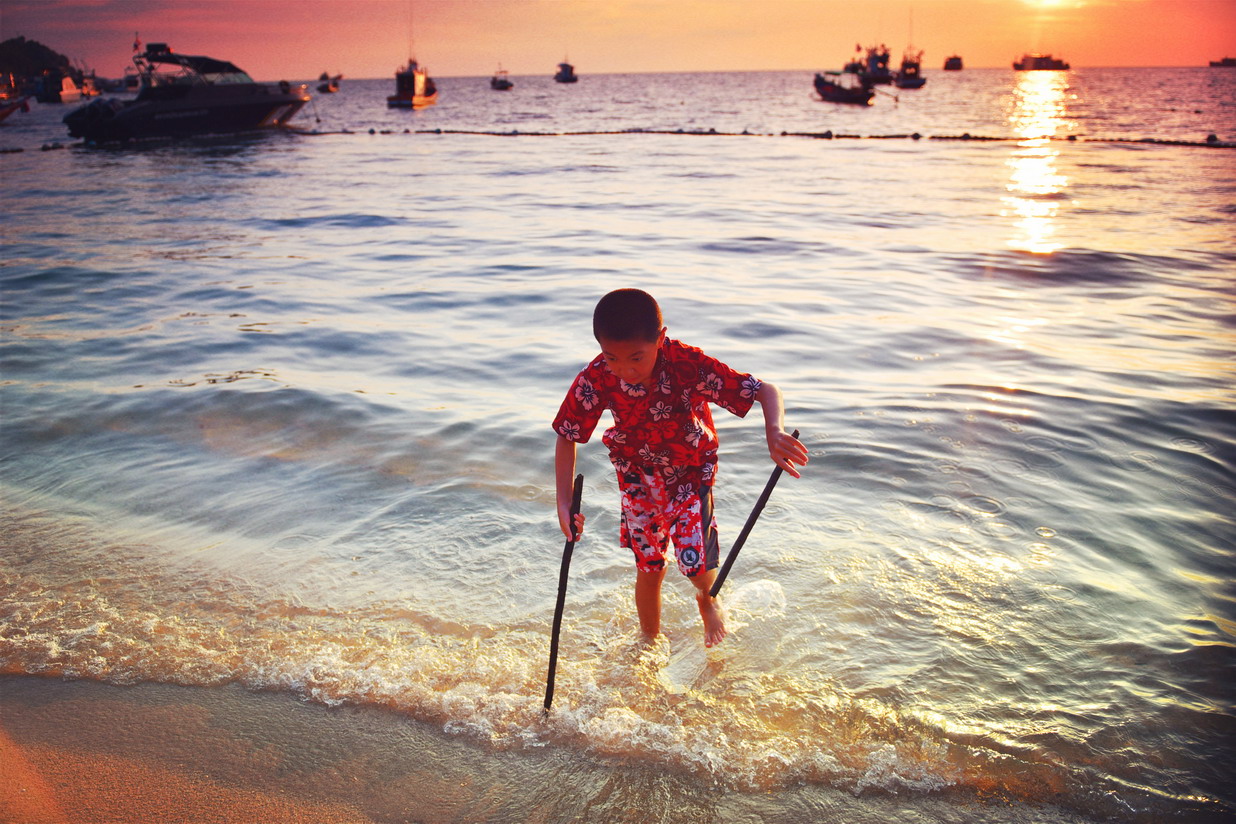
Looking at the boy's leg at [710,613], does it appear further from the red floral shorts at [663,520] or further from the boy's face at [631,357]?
the boy's face at [631,357]

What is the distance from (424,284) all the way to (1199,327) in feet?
30.9

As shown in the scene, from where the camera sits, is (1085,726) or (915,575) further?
(915,575)

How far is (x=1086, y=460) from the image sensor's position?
5.27 meters

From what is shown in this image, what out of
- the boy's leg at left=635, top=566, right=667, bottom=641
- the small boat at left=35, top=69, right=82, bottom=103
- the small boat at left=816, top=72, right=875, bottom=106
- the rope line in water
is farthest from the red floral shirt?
the small boat at left=35, top=69, right=82, bottom=103

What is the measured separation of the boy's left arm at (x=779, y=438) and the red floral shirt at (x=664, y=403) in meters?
0.06

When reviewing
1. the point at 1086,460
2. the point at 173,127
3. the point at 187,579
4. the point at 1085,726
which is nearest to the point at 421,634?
the point at 187,579

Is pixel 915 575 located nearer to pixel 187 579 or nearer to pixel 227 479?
pixel 187 579

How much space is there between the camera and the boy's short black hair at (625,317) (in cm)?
258

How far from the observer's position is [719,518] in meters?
4.62

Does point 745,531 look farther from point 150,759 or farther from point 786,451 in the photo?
point 150,759

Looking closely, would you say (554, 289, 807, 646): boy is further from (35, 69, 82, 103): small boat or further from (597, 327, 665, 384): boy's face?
(35, 69, 82, 103): small boat

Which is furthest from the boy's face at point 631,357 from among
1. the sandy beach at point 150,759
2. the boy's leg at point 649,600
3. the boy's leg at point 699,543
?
the sandy beach at point 150,759

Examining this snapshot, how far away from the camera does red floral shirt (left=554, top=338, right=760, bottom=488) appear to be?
9.51 feet

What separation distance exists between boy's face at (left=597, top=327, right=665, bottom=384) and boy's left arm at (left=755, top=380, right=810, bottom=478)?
0.43m
